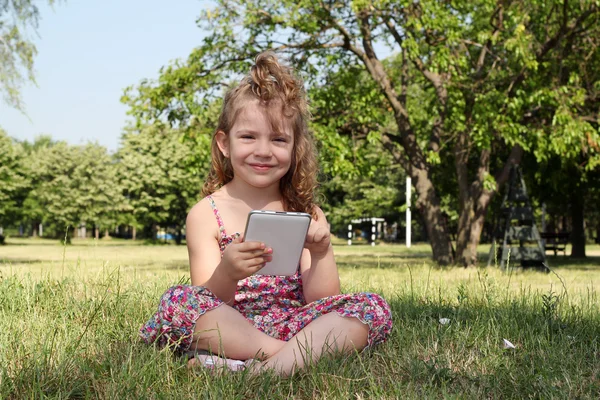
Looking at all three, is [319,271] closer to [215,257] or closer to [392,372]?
[215,257]

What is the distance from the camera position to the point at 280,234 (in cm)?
311

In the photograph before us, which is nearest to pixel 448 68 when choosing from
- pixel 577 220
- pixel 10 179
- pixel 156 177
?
pixel 577 220

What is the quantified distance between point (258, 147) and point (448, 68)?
33.0ft

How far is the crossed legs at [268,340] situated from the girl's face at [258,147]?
2.42ft

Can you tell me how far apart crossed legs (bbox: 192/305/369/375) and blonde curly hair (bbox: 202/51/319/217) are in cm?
72

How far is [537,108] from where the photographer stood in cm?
1416

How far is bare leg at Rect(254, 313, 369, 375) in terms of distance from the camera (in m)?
3.10

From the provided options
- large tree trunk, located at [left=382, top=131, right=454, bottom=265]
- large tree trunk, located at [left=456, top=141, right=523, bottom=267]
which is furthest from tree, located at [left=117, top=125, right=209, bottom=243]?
large tree trunk, located at [left=456, top=141, right=523, bottom=267]

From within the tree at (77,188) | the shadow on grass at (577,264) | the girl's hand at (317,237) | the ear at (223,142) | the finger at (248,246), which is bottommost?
the shadow on grass at (577,264)

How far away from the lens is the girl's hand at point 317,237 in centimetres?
335

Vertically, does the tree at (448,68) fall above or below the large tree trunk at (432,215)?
above

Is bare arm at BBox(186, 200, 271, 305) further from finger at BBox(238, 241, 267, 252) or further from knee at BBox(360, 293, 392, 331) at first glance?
knee at BBox(360, 293, 392, 331)

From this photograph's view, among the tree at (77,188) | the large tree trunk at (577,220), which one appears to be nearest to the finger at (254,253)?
the large tree trunk at (577,220)

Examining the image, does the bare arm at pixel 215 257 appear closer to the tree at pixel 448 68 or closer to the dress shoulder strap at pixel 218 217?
the dress shoulder strap at pixel 218 217
